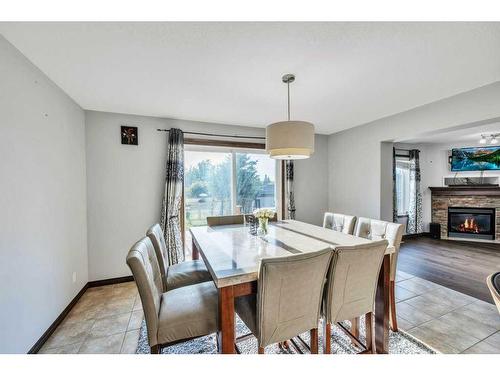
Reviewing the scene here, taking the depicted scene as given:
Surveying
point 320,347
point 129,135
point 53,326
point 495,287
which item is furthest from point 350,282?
point 129,135

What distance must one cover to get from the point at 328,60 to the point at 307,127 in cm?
56

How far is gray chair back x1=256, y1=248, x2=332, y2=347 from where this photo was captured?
3.92 ft

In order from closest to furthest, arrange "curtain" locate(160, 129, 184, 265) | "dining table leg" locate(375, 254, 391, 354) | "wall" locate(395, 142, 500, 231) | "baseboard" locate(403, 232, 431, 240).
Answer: "dining table leg" locate(375, 254, 391, 354), "curtain" locate(160, 129, 184, 265), "baseboard" locate(403, 232, 431, 240), "wall" locate(395, 142, 500, 231)

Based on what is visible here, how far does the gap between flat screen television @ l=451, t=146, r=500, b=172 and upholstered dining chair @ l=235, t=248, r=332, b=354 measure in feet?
20.3

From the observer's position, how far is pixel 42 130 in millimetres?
1981

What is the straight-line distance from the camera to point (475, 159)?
5133 mm

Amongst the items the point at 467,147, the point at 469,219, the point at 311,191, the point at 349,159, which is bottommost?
the point at 469,219

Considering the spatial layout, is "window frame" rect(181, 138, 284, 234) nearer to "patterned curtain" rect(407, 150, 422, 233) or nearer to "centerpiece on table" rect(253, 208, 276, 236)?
"centerpiece on table" rect(253, 208, 276, 236)

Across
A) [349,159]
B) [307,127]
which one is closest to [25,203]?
[307,127]

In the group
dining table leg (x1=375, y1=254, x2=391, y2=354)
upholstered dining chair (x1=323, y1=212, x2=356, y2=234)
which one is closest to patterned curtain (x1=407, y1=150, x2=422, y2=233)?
upholstered dining chair (x1=323, y1=212, x2=356, y2=234)

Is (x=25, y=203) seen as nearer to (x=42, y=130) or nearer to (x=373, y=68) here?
(x=42, y=130)

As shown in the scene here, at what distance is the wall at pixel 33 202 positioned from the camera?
153cm

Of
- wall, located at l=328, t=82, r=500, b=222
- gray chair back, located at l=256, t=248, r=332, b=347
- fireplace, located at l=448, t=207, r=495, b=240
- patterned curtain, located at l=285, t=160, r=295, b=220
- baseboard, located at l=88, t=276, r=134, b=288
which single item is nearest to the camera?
gray chair back, located at l=256, t=248, r=332, b=347
